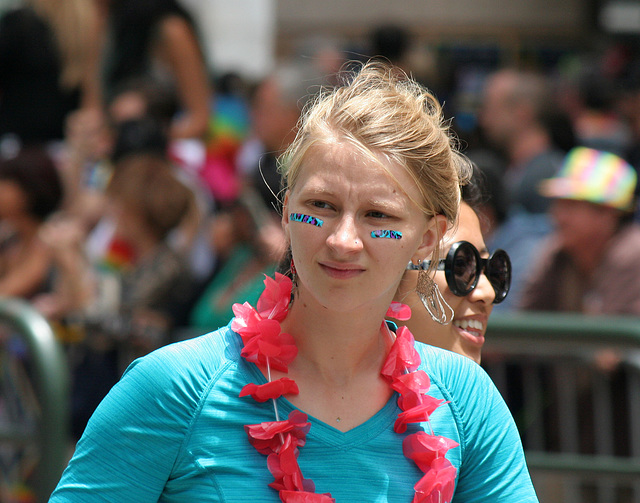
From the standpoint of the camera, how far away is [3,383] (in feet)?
15.9

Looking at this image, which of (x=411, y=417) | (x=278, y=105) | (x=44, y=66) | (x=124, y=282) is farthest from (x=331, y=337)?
(x=44, y=66)

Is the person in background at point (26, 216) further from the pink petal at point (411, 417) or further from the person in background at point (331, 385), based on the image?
the pink petal at point (411, 417)

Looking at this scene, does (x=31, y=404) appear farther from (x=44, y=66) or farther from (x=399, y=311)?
(x=399, y=311)

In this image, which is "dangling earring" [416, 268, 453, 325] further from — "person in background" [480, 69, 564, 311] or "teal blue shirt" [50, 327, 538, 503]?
"person in background" [480, 69, 564, 311]

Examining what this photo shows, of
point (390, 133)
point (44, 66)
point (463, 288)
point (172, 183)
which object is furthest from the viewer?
point (44, 66)

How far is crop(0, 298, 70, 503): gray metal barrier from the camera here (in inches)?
175

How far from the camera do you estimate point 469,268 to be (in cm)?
226

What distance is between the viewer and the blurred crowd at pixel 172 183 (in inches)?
179

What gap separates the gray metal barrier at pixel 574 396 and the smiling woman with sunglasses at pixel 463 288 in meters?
1.90

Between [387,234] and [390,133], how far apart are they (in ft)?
0.66

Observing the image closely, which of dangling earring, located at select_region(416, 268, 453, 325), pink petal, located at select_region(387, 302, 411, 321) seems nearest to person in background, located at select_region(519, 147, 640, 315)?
dangling earring, located at select_region(416, 268, 453, 325)

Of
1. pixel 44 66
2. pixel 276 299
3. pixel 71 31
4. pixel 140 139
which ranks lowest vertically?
pixel 276 299

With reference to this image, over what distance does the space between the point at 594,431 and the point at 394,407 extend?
2.69 m

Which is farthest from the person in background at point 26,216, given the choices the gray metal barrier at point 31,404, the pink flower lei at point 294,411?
the pink flower lei at point 294,411
